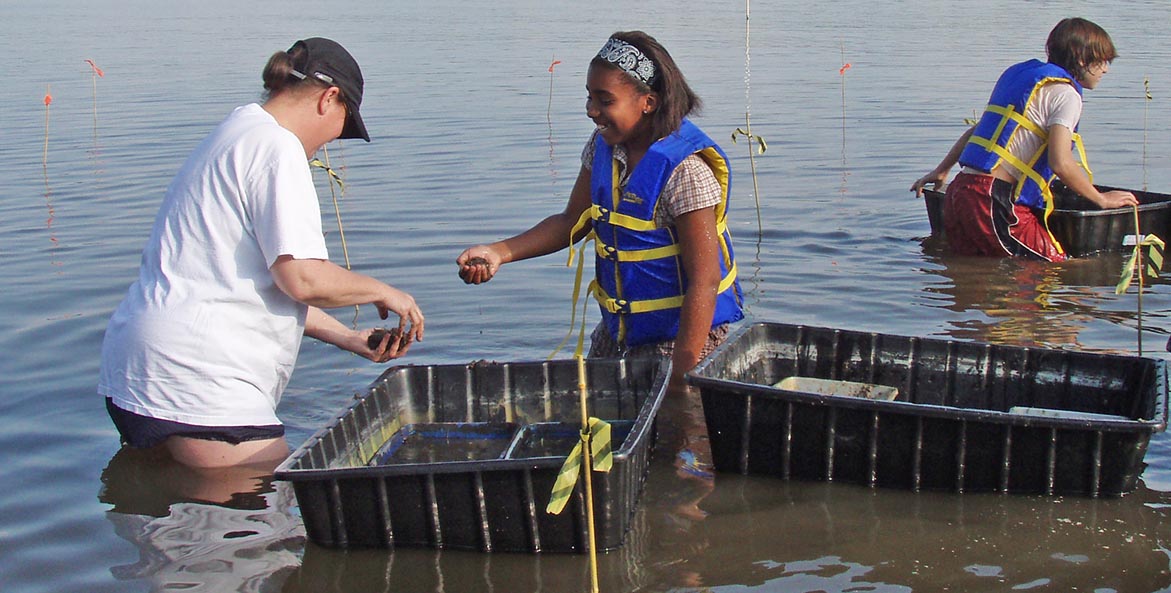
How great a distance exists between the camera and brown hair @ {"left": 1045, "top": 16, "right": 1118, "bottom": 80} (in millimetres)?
7664

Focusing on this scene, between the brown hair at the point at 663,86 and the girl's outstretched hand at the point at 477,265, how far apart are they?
2.72 feet

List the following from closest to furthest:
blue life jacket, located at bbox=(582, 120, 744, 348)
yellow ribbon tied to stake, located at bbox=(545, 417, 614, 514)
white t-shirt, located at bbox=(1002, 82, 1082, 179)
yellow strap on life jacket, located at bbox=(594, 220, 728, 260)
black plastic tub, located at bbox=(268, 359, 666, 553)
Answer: yellow ribbon tied to stake, located at bbox=(545, 417, 614, 514) < black plastic tub, located at bbox=(268, 359, 666, 553) < blue life jacket, located at bbox=(582, 120, 744, 348) < yellow strap on life jacket, located at bbox=(594, 220, 728, 260) < white t-shirt, located at bbox=(1002, 82, 1082, 179)

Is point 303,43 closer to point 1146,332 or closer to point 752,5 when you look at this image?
point 1146,332

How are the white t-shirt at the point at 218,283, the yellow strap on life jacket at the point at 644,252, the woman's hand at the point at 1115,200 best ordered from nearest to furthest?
the white t-shirt at the point at 218,283 → the yellow strap on life jacket at the point at 644,252 → the woman's hand at the point at 1115,200

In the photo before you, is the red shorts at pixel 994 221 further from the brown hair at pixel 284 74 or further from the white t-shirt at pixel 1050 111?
the brown hair at pixel 284 74

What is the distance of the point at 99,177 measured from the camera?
39.9 feet

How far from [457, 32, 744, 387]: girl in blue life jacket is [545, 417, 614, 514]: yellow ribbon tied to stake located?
1191 mm

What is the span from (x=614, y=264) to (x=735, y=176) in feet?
24.6

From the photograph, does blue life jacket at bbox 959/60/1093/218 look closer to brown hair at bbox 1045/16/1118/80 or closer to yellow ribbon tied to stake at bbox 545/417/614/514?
brown hair at bbox 1045/16/1118/80

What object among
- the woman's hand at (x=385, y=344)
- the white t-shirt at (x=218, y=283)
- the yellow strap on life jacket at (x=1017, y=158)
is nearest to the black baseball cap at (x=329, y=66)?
the white t-shirt at (x=218, y=283)

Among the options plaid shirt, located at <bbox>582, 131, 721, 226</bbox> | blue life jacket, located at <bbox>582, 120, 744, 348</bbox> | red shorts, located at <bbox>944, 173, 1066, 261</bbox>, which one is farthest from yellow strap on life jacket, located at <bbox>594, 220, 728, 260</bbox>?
red shorts, located at <bbox>944, 173, 1066, 261</bbox>

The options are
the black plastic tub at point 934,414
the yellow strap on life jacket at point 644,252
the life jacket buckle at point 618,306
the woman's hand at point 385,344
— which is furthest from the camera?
the life jacket buckle at point 618,306

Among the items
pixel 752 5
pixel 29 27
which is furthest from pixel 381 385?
pixel 752 5

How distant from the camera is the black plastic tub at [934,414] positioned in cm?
431
